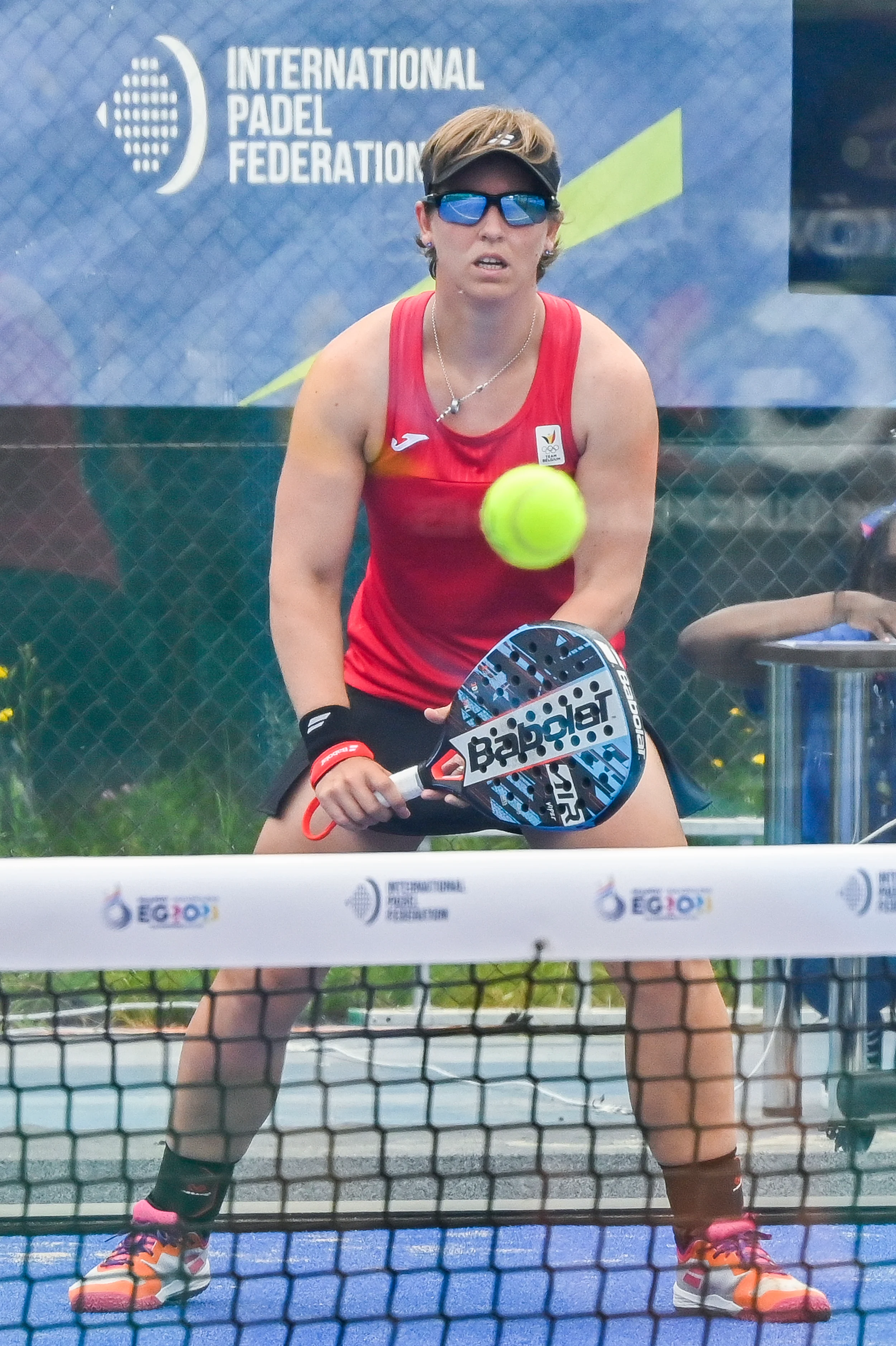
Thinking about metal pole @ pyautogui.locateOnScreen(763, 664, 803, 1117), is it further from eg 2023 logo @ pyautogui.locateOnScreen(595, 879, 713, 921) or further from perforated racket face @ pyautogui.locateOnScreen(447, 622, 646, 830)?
eg 2023 logo @ pyautogui.locateOnScreen(595, 879, 713, 921)

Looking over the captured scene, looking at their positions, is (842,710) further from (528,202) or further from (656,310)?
(528,202)

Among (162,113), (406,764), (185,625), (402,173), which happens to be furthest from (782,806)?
(162,113)

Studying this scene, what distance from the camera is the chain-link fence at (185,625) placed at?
3840 mm

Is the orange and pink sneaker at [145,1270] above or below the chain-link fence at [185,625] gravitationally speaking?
below

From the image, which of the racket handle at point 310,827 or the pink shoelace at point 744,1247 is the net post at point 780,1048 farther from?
the racket handle at point 310,827

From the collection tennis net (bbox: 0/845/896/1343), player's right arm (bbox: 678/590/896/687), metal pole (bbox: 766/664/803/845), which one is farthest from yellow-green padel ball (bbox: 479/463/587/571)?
player's right arm (bbox: 678/590/896/687)

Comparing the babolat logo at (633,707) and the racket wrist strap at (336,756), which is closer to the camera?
the babolat logo at (633,707)

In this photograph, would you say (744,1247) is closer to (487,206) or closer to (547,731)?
(547,731)

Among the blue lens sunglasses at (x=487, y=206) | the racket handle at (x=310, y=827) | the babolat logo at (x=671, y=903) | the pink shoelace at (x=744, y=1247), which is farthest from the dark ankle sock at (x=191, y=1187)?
the blue lens sunglasses at (x=487, y=206)

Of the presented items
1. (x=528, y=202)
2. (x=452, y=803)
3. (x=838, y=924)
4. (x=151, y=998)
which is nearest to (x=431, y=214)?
(x=528, y=202)

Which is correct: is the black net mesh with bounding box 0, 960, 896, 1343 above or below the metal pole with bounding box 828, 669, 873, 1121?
below

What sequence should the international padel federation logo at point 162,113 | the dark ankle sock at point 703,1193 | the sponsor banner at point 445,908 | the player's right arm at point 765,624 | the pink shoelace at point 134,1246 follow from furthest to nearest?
the international padel federation logo at point 162,113, the player's right arm at point 765,624, the pink shoelace at point 134,1246, the dark ankle sock at point 703,1193, the sponsor banner at point 445,908

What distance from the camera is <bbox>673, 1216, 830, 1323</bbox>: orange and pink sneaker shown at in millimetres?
2094

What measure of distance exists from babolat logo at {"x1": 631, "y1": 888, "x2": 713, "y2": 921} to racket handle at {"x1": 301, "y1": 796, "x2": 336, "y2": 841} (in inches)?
23.9
